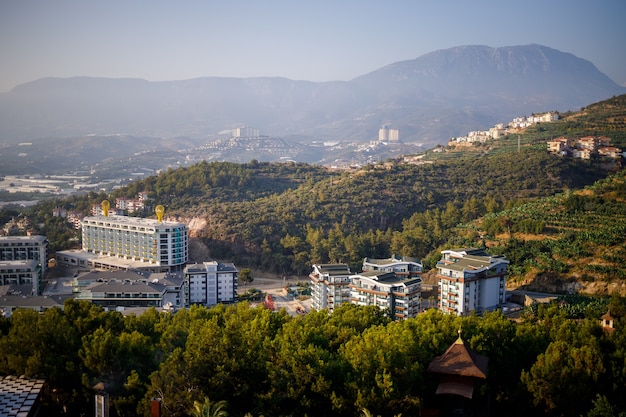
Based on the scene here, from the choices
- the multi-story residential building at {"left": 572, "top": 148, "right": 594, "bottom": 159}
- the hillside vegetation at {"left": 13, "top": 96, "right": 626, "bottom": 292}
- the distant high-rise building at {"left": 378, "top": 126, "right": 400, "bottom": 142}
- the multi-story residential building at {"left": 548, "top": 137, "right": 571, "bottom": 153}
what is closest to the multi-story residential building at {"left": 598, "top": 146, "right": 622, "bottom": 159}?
the multi-story residential building at {"left": 572, "top": 148, "right": 594, "bottom": 159}

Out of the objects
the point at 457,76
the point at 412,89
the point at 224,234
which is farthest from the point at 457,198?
the point at 457,76

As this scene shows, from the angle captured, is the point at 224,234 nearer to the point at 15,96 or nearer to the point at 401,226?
the point at 401,226

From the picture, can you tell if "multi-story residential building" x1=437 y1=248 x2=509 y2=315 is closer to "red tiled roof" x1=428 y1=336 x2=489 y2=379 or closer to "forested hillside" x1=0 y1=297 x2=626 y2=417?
"forested hillside" x1=0 y1=297 x2=626 y2=417

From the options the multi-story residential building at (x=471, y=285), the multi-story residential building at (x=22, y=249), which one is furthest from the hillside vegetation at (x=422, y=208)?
the multi-story residential building at (x=22, y=249)

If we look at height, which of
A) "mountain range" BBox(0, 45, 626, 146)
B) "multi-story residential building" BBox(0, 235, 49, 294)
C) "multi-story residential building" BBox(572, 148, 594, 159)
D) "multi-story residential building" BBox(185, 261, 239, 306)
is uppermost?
"mountain range" BBox(0, 45, 626, 146)

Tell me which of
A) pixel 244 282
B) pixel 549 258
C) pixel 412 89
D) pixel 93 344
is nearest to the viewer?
pixel 93 344

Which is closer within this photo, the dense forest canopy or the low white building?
the dense forest canopy

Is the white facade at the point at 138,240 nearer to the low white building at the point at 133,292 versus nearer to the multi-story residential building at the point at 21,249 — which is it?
the multi-story residential building at the point at 21,249
